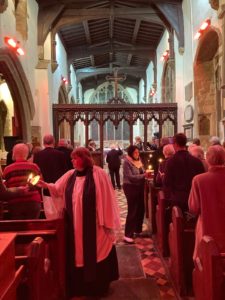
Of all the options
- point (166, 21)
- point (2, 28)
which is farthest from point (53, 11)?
point (2, 28)

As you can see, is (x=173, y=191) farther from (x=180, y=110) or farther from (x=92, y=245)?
(x=180, y=110)

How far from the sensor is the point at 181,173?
361cm

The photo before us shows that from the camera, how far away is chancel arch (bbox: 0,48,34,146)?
8.48m

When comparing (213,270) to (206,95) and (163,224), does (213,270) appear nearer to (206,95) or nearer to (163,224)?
(163,224)

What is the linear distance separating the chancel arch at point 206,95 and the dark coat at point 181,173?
6.37 meters

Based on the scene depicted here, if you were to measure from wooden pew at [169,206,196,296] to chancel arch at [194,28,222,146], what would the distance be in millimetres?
6831

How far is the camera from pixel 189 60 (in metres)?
10.6

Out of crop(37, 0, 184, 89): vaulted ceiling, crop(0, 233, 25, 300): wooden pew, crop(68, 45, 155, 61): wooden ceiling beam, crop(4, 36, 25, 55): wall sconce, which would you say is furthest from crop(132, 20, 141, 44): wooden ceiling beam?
crop(0, 233, 25, 300): wooden pew

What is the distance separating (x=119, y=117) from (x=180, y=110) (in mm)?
2015

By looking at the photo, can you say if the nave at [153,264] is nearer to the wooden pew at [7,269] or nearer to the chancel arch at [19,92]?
the wooden pew at [7,269]

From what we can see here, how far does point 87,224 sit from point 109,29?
13315 mm

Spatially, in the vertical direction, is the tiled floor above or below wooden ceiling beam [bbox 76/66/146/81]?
below

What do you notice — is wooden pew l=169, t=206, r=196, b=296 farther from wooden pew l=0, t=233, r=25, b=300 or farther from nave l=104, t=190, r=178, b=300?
wooden pew l=0, t=233, r=25, b=300

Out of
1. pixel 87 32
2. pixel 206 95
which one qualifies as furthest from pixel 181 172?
pixel 87 32
